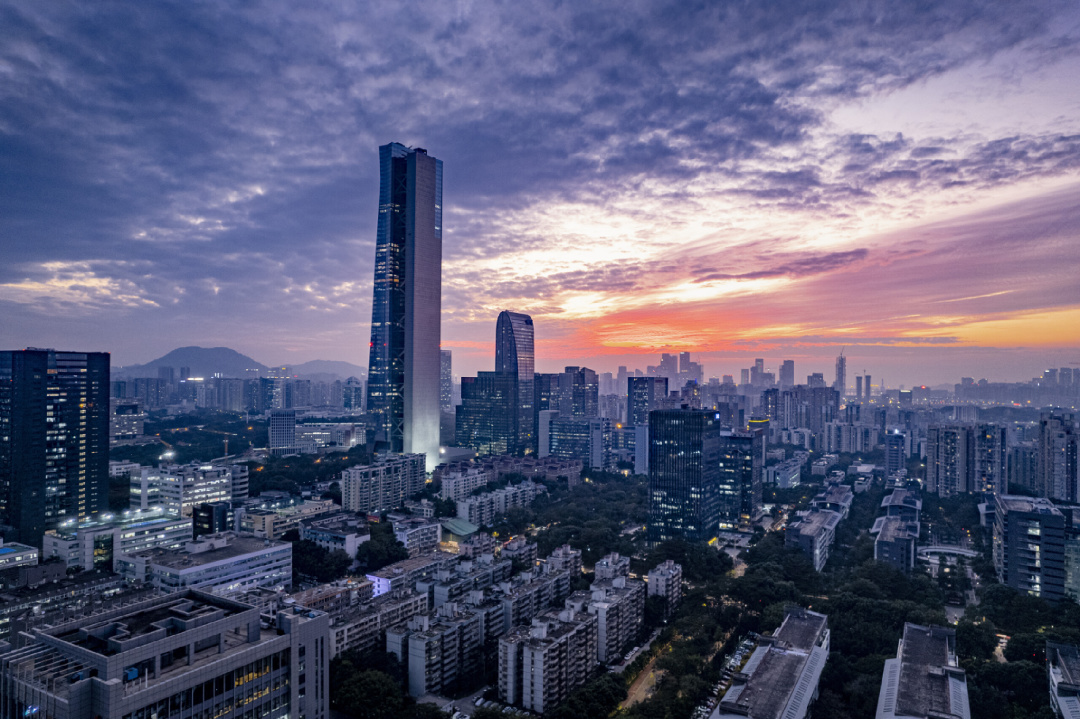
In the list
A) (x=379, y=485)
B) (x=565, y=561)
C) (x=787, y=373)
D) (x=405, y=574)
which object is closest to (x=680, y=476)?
(x=565, y=561)

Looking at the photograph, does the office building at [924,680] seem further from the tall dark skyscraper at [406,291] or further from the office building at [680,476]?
the tall dark skyscraper at [406,291]

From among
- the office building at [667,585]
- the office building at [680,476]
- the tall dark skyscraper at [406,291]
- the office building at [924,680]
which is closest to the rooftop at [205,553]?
the office building at [667,585]

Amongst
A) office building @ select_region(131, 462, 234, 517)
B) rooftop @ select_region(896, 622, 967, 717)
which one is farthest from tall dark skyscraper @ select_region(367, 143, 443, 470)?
rooftop @ select_region(896, 622, 967, 717)

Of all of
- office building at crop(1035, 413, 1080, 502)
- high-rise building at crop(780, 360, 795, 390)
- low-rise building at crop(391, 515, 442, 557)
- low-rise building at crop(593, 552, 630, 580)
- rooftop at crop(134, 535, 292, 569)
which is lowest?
low-rise building at crop(391, 515, 442, 557)

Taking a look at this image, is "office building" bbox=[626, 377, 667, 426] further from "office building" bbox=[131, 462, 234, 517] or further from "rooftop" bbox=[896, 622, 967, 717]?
"rooftop" bbox=[896, 622, 967, 717]

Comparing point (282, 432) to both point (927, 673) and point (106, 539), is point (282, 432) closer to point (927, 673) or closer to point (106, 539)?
point (106, 539)

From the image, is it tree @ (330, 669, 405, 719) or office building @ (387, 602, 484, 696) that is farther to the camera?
office building @ (387, 602, 484, 696)

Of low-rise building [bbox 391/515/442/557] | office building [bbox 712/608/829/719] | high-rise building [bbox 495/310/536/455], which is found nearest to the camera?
office building [bbox 712/608/829/719]
